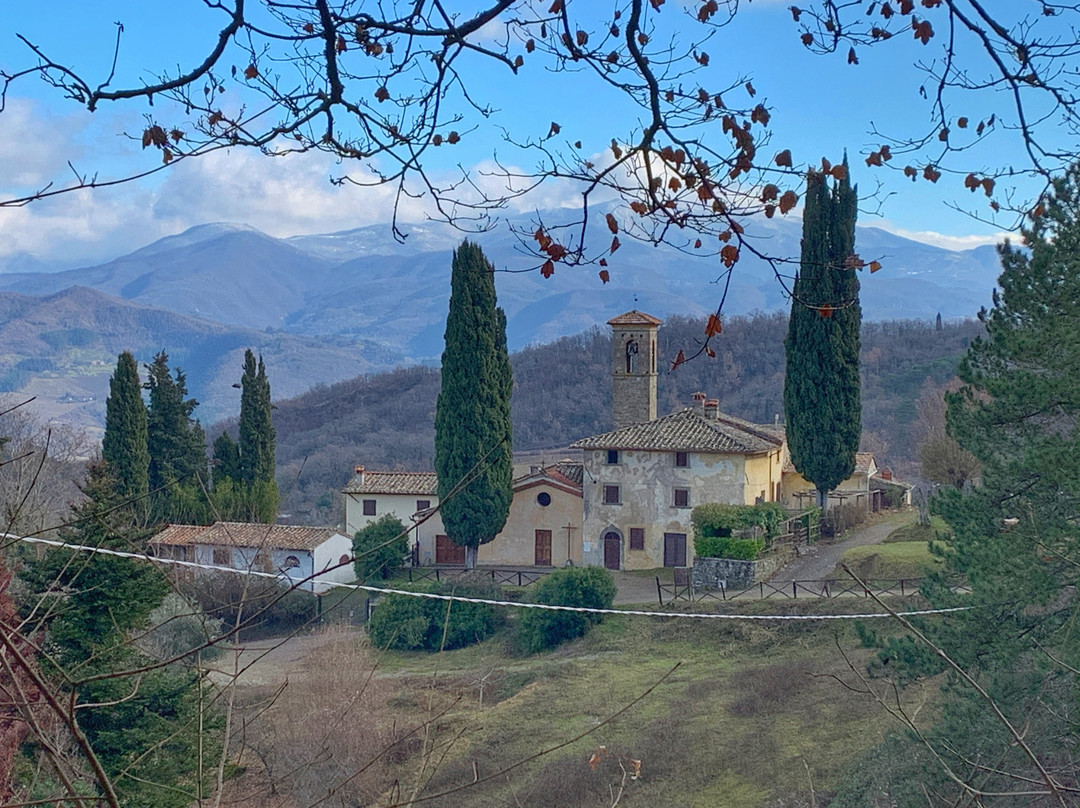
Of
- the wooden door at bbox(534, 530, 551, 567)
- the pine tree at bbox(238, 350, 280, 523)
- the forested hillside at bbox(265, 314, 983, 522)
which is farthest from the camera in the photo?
the forested hillside at bbox(265, 314, 983, 522)

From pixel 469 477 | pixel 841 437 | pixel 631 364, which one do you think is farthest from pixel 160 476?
pixel 469 477

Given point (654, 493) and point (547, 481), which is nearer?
point (654, 493)

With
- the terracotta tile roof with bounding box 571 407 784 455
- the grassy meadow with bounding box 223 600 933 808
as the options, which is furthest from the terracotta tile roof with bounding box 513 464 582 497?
the grassy meadow with bounding box 223 600 933 808

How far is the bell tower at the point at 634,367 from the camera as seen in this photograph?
2856cm

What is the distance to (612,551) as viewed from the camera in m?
27.2

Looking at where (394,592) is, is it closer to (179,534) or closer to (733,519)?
(733,519)

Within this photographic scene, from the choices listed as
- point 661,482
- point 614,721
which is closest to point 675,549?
point 661,482

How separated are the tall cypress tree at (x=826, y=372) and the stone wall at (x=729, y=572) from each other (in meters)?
2.98

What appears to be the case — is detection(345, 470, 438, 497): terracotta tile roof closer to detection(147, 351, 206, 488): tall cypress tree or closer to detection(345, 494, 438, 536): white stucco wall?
detection(345, 494, 438, 536): white stucco wall

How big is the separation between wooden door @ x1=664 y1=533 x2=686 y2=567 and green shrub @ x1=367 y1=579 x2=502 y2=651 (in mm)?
4807

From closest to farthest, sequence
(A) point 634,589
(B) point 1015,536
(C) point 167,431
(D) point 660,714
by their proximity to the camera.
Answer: (B) point 1015,536
(D) point 660,714
(A) point 634,589
(C) point 167,431

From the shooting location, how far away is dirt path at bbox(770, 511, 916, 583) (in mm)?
23766

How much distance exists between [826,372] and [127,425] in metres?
17.5

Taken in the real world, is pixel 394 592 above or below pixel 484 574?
above
